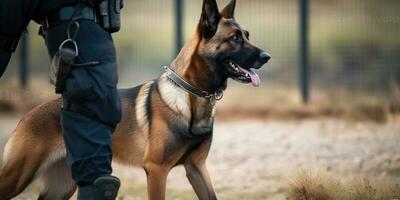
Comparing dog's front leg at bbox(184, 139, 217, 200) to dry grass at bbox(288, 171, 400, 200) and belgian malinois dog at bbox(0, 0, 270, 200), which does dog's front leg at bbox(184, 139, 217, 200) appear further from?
dry grass at bbox(288, 171, 400, 200)

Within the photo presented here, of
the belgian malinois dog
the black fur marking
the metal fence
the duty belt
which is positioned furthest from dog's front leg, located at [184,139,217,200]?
the metal fence

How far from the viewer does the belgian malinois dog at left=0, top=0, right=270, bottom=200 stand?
4.78m

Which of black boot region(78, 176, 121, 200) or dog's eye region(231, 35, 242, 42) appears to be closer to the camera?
black boot region(78, 176, 121, 200)

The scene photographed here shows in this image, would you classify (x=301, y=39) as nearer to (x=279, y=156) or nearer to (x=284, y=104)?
(x=284, y=104)

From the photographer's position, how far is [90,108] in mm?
3566

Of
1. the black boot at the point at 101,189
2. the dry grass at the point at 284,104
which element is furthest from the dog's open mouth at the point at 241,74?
the dry grass at the point at 284,104

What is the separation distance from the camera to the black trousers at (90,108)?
3.55 m

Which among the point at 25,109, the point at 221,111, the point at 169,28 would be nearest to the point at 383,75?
the point at 221,111

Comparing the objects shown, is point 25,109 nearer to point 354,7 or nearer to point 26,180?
point 354,7

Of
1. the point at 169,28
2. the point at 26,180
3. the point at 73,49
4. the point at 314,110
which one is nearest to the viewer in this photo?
the point at 73,49

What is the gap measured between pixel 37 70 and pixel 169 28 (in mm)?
2437

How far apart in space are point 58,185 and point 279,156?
3.08m

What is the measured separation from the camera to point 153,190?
482 cm

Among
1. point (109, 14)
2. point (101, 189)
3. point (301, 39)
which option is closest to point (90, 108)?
point (101, 189)
